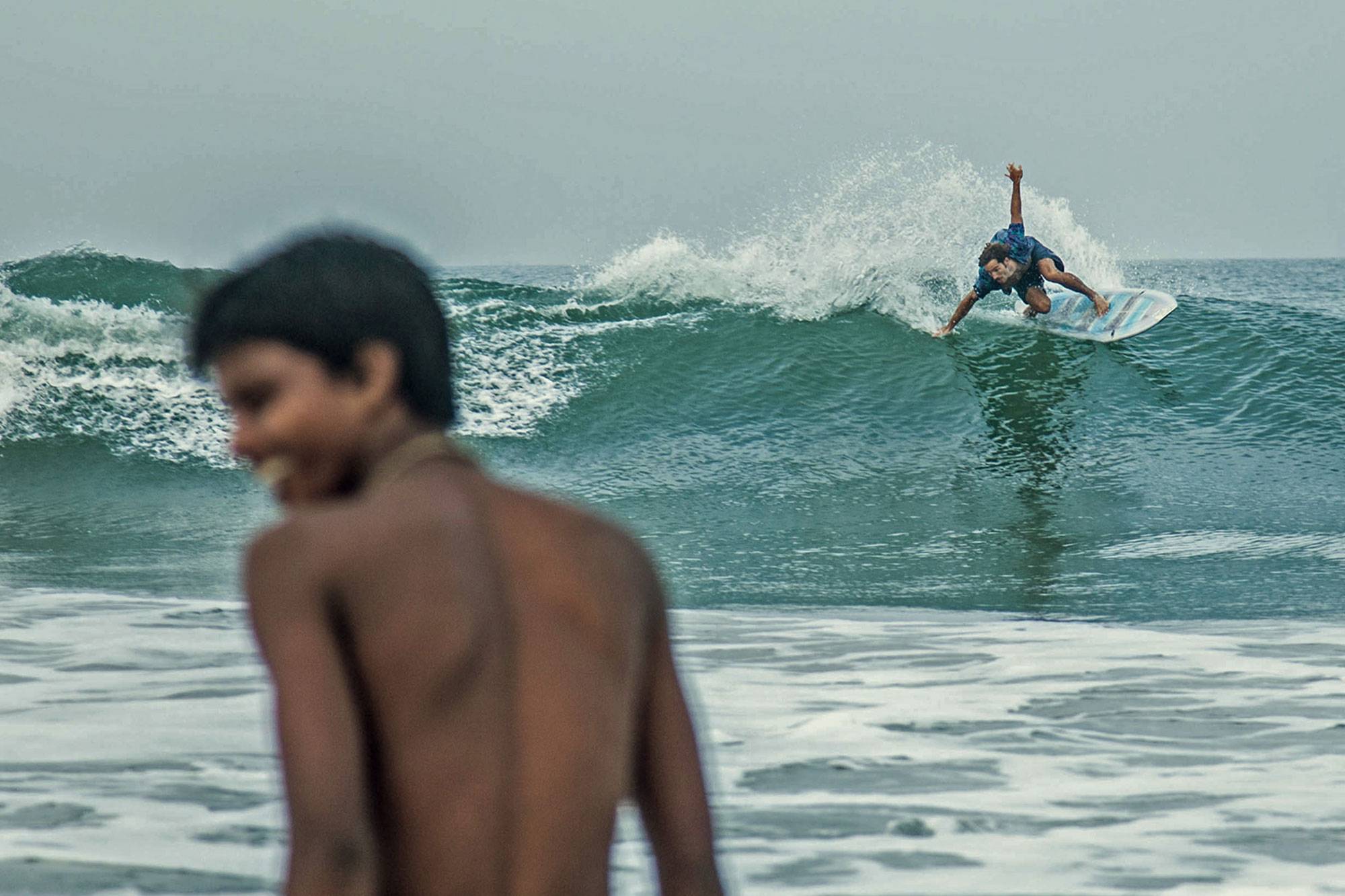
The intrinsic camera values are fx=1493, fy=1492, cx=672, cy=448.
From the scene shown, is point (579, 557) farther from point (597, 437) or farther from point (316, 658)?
point (597, 437)

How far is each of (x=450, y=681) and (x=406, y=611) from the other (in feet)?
0.22

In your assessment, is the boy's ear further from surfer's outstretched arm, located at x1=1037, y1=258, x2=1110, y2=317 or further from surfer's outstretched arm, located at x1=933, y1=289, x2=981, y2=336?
surfer's outstretched arm, located at x1=1037, y1=258, x2=1110, y2=317

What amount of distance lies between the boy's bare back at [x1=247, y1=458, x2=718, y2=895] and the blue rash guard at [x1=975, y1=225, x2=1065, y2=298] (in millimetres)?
12836

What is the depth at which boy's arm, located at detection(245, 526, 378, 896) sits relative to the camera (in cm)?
105

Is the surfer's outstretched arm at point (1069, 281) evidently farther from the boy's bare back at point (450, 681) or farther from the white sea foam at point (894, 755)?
the boy's bare back at point (450, 681)

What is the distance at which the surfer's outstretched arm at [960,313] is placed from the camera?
13992 millimetres

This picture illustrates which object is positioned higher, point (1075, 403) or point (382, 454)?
point (382, 454)

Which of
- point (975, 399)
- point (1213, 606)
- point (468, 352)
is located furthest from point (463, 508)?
point (468, 352)

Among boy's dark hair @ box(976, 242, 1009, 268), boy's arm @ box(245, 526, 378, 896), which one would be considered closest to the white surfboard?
boy's dark hair @ box(976, 242, 1009, 268)

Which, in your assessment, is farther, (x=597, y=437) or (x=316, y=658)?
(x=597, y=437)

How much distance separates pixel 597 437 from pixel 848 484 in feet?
8.69

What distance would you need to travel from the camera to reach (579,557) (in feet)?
3.86

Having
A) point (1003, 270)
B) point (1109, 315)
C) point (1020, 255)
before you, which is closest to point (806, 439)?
point (1003, 270)

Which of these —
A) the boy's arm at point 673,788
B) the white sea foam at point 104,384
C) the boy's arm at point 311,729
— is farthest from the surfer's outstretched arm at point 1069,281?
the boy's arm at point 311,729
